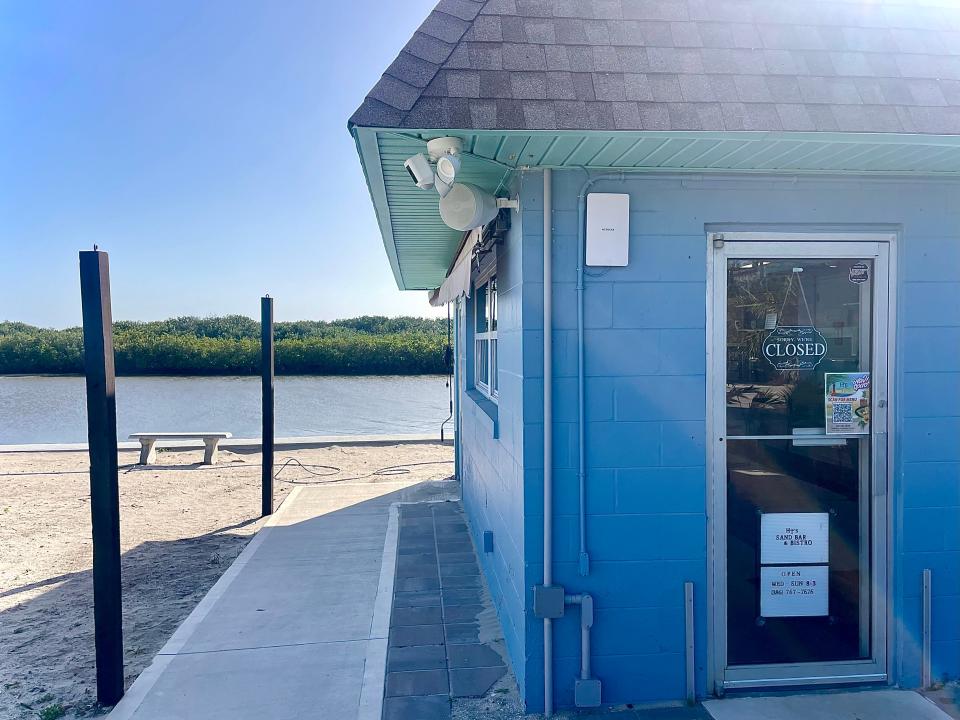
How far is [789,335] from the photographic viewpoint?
10.8 ft

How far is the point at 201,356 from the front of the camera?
27.5 meters

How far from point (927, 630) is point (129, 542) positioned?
21.6 feet

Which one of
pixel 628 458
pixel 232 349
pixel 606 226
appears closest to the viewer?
pixel 606 226

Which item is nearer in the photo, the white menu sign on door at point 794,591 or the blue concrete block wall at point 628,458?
the blue concrete block wall at point 628,458

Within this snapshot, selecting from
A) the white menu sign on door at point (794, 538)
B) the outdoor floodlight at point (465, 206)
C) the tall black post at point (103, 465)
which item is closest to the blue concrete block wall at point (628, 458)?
the outdoor floodlight at point (465, 206)

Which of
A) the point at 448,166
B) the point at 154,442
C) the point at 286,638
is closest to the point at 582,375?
the point at 448,166

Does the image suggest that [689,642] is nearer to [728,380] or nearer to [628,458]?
[628,458]

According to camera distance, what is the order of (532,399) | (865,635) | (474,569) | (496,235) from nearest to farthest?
(532,399) → (865,635) → (496,235) → (474,569)

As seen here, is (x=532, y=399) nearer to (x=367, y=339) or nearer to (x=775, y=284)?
(x=775, y=284)

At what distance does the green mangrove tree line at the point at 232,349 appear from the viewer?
84.8 ft

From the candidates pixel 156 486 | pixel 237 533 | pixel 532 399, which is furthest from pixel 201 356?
pixel 532 399

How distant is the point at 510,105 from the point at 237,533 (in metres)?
5.75

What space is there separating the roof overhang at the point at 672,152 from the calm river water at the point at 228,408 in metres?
11.1

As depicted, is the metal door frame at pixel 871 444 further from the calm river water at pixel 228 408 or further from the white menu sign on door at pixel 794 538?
the calm river water at pixel 228 408
